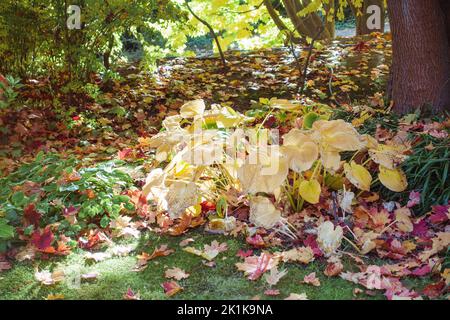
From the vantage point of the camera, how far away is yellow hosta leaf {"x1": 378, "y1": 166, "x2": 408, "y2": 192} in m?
3.64

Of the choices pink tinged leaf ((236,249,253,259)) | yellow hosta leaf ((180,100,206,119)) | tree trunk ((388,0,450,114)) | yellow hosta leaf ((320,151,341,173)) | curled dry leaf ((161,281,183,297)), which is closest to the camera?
curled dry leaf ((161,281,183,297))

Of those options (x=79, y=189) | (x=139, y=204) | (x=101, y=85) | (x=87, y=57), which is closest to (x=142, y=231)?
(x=139, y=204)

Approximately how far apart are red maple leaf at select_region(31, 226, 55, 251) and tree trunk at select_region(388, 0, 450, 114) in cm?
346

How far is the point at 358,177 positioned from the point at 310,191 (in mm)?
373

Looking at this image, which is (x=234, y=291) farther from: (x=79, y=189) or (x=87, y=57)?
→ (x=87, y=57)

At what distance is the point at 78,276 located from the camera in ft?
10.2

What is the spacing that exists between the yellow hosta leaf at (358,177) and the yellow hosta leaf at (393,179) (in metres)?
0.13

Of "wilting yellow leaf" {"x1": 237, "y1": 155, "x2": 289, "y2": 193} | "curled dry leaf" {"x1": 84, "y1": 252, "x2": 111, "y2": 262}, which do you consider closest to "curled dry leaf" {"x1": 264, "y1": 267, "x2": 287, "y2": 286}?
"wilting yellow leaf" {"x1": 237, "y1": 155, "x2": 289, "y2": 193}

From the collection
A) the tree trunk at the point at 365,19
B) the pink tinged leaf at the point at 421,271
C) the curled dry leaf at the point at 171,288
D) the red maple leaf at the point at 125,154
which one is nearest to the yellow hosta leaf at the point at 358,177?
the pink tinged leaf at the point at 421,271

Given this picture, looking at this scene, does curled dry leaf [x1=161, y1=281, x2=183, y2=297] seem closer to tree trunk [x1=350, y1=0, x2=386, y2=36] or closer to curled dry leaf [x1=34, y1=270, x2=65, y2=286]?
curled dry leaf [x1=34, y1=270, x2=65, y2=286]

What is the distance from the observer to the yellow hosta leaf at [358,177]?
3580 mm

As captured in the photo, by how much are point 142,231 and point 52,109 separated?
3141 millimetres

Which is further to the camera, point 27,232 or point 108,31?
point 108,31

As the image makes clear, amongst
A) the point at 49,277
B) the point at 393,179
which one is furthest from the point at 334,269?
the point at 49,277
